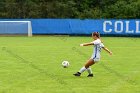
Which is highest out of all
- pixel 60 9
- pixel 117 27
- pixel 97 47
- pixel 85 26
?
pixel 97 47

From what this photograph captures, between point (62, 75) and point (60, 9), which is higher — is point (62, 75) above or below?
above

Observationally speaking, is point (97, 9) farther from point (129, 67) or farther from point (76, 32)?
point (129, 67)

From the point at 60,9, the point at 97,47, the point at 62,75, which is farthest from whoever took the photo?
the point at 60,9

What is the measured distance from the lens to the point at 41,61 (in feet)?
74.0

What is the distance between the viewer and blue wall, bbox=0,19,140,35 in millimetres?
46594

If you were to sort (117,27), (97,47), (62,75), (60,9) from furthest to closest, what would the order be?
(60,9), (117,27), (62,75), (97,47)

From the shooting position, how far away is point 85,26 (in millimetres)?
47000

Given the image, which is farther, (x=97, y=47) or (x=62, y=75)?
(x=62, y=75)

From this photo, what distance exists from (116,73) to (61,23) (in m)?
29.2

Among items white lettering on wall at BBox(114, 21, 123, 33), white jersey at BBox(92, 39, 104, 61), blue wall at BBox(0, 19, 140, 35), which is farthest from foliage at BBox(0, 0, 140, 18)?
white jersey at BBox(92, 39, 104, 61)

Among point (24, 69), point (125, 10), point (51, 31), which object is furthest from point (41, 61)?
point (125, 10)

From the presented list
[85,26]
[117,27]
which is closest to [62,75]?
[85,26]

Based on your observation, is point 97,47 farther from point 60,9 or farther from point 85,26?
point 60,9

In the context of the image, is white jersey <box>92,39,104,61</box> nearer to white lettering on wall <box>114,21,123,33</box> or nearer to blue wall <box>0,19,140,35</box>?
blue wall <box>0,19,140,35</box>
